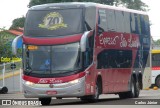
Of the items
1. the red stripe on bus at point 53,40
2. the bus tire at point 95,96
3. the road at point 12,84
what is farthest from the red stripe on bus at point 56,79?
the road at point 12,84

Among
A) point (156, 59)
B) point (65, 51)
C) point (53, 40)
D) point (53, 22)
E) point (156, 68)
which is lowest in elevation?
point (156, 68)

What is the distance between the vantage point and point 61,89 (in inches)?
1091

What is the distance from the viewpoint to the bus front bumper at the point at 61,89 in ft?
90.7

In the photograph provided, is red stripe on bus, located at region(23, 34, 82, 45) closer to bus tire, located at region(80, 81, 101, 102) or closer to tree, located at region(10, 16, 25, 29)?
bus tire, located at region(80, 81, 101, 102)

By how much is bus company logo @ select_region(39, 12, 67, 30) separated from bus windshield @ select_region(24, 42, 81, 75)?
0.82m

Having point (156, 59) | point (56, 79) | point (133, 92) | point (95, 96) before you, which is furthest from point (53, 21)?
point (156, 59)

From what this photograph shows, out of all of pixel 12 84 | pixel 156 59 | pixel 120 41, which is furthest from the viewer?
pixel 156 59

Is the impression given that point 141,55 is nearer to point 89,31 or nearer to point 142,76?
point 142,76

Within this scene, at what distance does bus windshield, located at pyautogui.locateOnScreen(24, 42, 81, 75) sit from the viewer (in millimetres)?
27750

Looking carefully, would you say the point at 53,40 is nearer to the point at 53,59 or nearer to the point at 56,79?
the point at 53,59

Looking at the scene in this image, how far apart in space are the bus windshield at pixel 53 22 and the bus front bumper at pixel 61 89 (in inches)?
75.9

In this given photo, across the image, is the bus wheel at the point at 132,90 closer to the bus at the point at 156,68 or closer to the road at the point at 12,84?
the road at the point at 12,84

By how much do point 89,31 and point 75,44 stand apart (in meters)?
0.83

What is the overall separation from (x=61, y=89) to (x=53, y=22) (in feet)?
8.72
